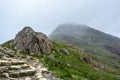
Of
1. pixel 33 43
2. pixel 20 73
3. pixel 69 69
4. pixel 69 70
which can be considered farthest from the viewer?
pixel 33 43

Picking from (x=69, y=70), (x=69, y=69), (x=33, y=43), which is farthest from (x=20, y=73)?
(x=33, y=43)

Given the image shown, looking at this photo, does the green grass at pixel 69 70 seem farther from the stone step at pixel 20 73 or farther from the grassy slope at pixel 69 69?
the stone step at pixel 20 73

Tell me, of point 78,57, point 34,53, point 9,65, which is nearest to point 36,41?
point 34,53

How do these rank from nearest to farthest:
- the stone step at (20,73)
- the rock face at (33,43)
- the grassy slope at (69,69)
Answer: the stone step at (20,73), the grassy slope at (69,69), the rock face at (33,43)

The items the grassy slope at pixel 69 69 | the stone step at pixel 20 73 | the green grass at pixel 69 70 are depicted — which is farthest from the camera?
the grassy slope at pixel 69 69

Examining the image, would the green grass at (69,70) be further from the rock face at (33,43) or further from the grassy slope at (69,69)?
the rock face at (33,43)

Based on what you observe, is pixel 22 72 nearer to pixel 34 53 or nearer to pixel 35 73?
pixel 35 73

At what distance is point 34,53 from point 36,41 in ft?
31.8

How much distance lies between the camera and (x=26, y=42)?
8256cm

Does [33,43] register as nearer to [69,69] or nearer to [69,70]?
[69,69]

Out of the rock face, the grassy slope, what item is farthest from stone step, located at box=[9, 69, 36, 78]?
the rock face

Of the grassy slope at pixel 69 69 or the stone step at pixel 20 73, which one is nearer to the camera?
the stone step at pixel 20 73

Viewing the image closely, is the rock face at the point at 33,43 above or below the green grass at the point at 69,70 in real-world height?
above

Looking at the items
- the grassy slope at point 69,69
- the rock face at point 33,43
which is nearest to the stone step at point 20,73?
the grassy slope at point 69,69
